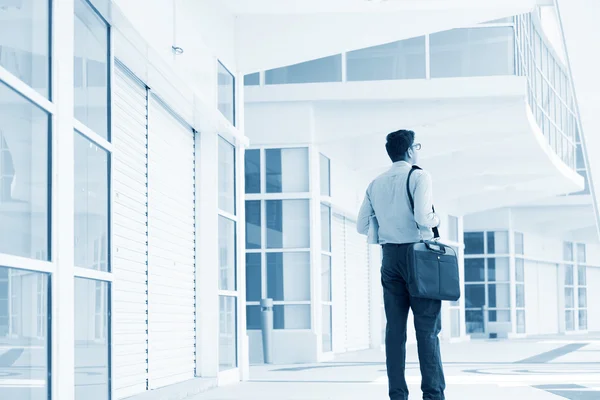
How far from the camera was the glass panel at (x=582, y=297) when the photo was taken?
40.6 m

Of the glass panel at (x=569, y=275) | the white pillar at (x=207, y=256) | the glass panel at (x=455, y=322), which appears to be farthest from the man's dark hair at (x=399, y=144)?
the glass panel at (x=569, y=275)

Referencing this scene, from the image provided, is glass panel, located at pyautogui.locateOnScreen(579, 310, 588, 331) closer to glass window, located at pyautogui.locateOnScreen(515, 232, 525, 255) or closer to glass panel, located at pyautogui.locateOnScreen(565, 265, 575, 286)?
glass panel, located at pyautogui.locateOnScreen(565, 265, 575, 286)

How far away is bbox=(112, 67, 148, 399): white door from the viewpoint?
8234 millimetres

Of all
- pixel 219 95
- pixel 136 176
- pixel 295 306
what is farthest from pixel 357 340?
pixel 136 176

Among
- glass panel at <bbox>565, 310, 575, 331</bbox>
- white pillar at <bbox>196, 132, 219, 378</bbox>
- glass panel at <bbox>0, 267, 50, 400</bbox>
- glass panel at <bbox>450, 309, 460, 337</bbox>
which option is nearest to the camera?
glass panel at <bbox>0, 267, 50, 400</bbox>

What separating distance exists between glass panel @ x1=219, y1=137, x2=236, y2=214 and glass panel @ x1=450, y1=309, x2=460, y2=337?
17600mm

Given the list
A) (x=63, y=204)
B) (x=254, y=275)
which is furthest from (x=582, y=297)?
(x=63, y=204)

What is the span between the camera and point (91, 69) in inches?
257

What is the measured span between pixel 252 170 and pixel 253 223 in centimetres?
85

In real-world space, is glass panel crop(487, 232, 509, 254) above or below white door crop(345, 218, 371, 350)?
above

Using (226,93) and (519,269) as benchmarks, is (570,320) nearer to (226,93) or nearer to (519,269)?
(519,269)

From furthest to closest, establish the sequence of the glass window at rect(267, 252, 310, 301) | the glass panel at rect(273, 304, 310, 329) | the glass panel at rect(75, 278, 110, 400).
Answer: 1. the glass window at rect(267, 252, 310, 301)
2. the glass panel at rect(273, 304, 310, 329)
3. the glass panel at rect(75, 278, 110, 400)

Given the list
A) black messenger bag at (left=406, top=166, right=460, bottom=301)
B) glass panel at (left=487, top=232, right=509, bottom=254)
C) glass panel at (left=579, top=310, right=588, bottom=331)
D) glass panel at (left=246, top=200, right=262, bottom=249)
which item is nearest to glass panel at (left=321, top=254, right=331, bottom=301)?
glass panel at (left=246, top=200, right=262, bottom=249)

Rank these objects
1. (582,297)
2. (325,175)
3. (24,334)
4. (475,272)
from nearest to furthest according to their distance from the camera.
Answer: (24,334) → (325,175) → (475,272) → (582,297)
